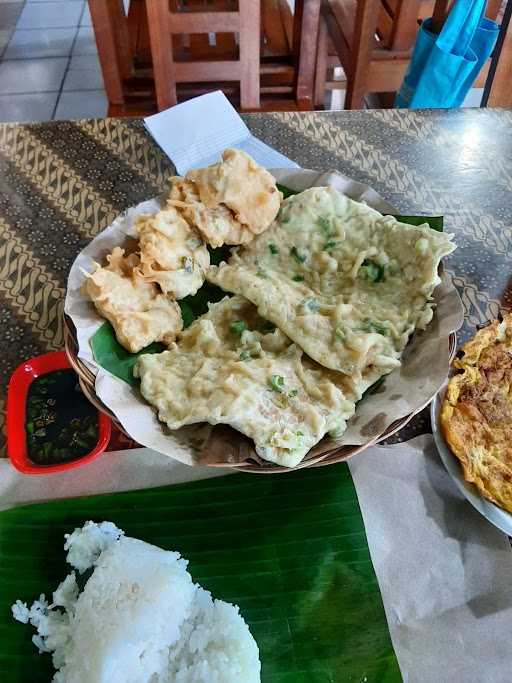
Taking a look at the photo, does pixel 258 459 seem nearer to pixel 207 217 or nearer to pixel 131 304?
pixel 131 304

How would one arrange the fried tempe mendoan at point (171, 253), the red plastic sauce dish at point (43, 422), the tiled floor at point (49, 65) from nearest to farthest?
1. the red plastic sauce dish at point (43, 422)
2. the fried tempe mendoan at point (171, 253)
3. the tiled floor at point (49, 65)

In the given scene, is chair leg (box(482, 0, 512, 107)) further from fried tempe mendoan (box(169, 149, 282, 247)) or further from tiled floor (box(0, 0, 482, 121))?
tiled floor (box(0, 0, 482, 121))

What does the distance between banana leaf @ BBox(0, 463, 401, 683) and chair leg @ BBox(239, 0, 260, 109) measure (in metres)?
2.60

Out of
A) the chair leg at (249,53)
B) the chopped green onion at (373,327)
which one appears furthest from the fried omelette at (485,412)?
the chair leg at (249,53)

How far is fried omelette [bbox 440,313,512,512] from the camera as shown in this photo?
1.48 meters

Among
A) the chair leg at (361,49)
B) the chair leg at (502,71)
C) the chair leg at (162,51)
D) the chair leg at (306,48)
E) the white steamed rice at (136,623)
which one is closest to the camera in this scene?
the white steamed rice at (136,623)

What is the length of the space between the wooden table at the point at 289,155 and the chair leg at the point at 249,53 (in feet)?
2.44

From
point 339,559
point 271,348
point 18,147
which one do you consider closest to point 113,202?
point 18,147

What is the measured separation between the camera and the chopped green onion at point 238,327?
169 cm

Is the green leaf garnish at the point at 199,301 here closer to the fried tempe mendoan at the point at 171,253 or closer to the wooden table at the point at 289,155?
the fried tempe mendoan at the point at 171,253

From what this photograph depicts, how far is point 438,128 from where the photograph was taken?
105 inches

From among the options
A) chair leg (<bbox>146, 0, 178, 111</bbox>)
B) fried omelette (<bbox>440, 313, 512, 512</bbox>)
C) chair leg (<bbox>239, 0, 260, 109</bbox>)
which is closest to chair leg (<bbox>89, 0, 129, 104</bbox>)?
chair leg (<bbox>146, 0, 178, 111</bbox>)

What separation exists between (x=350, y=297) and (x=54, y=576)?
46.9 inches

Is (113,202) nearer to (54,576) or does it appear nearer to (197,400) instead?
(197,400)
